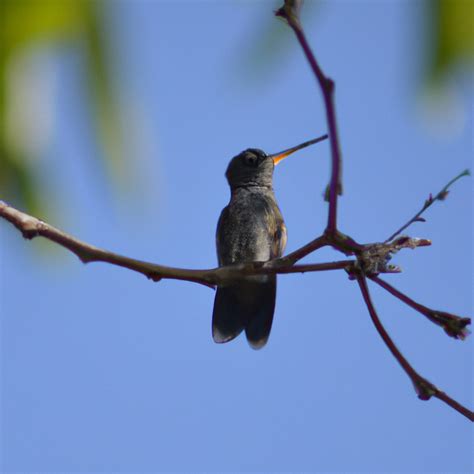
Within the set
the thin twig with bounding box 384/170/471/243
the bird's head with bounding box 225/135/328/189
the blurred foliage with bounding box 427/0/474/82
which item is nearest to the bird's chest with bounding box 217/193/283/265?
the bird's head with bounding box 225/135/328/189

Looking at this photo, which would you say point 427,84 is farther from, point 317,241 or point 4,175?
point 317,241

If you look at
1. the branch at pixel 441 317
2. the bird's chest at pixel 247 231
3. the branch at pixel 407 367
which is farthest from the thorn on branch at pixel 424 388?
the bird's chest at pixel 247 231

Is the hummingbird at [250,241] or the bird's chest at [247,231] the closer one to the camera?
the hummingbird at [250,241]

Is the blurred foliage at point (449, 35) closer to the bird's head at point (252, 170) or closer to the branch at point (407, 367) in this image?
the branch at point (407, 367)

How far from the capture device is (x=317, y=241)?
6.73 ft

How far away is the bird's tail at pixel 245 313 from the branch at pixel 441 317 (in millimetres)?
1976

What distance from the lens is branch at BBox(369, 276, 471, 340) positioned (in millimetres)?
2070

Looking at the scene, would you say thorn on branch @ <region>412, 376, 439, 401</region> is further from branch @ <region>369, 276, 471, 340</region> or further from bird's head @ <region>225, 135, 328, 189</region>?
bird's head @ <region>225, 135, 328, 189</region>

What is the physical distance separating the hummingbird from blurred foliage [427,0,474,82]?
8.28 feet

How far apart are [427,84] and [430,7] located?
0.09 metres

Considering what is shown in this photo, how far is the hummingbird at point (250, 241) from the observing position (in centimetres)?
414

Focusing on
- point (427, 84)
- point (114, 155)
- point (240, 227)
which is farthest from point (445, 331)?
point (240, 227)

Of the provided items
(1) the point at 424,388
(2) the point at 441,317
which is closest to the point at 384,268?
(2) the point at 441,317

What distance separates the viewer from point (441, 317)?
6.92ft
